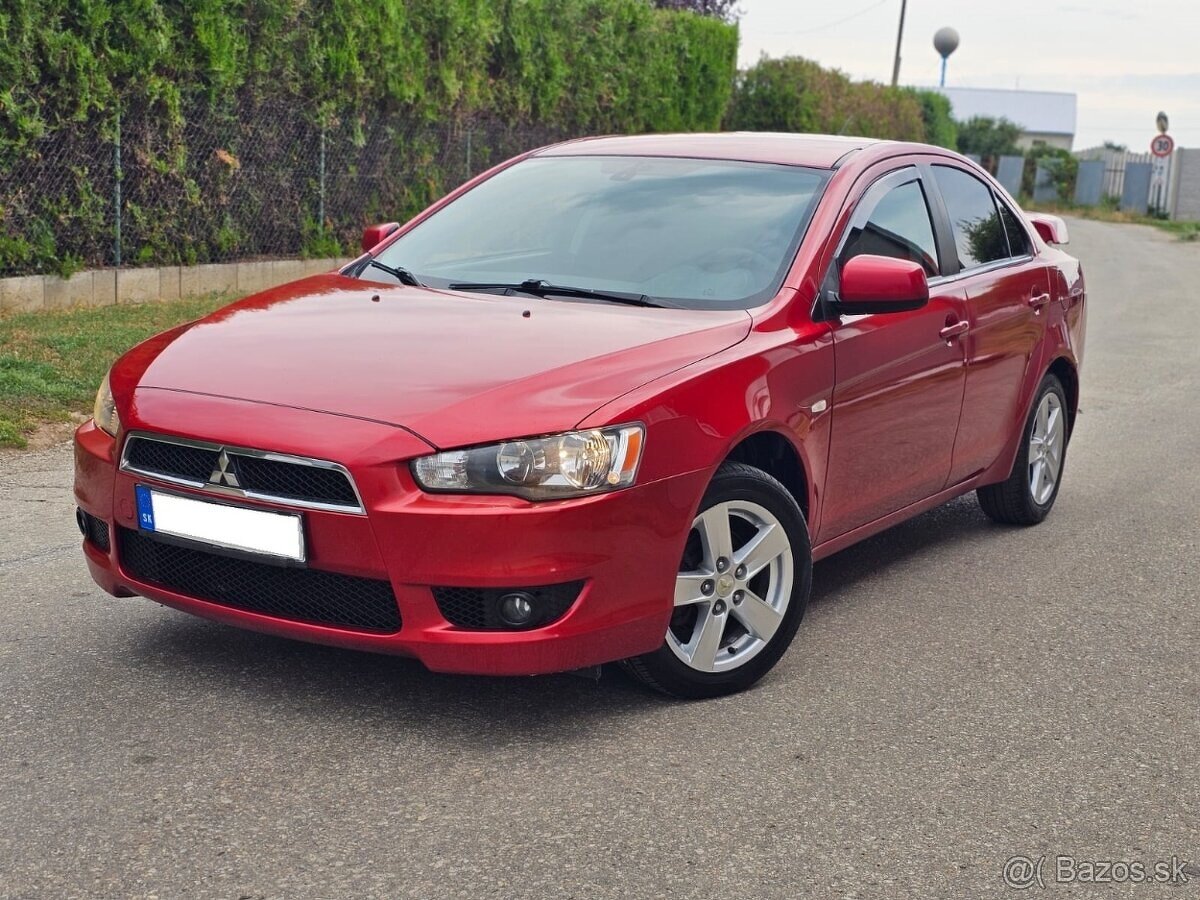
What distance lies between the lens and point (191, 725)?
402 cm

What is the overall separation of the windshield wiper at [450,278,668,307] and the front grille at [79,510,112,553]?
Answer: 4.40ft

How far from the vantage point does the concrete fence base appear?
11.6m

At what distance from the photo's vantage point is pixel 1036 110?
104250mm

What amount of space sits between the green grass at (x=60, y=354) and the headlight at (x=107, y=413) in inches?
143

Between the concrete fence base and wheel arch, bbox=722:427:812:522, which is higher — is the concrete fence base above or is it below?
below

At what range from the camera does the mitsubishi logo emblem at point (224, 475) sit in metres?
3.90

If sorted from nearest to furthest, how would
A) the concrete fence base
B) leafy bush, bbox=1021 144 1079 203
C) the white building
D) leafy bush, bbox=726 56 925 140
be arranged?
the concrete fence base
leafy bush, bbox=726 56 925 140
leafy bush, bbox=1021 144 1079 203
the white building

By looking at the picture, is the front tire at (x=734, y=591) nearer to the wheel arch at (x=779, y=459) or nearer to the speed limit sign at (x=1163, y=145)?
the wheel arch at (x=779, y=459)

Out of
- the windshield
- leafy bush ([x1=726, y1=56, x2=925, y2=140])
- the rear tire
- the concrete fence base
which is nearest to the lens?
the windshield

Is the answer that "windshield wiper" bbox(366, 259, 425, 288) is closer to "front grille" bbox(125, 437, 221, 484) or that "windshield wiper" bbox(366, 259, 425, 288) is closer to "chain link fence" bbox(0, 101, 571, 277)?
"front grille" bbox(125, 437, 221, 484)

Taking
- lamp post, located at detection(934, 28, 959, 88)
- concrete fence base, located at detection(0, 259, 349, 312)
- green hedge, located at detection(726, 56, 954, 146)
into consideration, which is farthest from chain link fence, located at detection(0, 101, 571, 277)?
lamp post, located at detection(934, 28, 959, 88)

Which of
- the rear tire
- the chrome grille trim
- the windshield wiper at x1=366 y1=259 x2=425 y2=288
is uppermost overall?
the windshield wiper at x1=366 y1=259 x2=425 y2=288

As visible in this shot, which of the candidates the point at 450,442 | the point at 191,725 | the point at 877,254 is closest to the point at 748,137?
the point at 877,254

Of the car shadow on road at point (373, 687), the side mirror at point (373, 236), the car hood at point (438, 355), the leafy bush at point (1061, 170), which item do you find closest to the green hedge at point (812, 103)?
the leafy bush at point (1061, 170)
